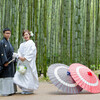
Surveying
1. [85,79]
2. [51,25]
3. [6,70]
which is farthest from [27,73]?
[51,25]

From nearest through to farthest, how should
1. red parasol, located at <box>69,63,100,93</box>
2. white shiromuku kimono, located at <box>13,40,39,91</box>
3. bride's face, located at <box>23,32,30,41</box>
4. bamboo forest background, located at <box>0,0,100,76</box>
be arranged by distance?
red parasol, located at <box>69,63,100,93</box>, white shiromuku kimono, located at <box>13,40,39,91</box>, bride's face, located at <box>23,32,30,41</box>, bamboo forest background, located at <box>0,0,100,76</box>

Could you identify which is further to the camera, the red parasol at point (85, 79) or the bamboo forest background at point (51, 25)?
the bamboo forest background at point (51, 25)

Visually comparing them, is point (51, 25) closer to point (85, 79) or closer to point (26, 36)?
point (26, 36)

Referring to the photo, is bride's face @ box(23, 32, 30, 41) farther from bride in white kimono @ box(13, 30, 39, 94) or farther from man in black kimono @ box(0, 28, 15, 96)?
man in black kimono @ box(0, 28, 15, 96)

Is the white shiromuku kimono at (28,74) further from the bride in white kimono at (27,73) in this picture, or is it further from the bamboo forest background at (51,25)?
the bamboo forest background at (51,25)

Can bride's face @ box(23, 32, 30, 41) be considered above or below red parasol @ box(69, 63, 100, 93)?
above

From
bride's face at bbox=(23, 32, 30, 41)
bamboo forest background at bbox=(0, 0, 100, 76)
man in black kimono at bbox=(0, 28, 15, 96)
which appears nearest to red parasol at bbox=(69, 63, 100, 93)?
bride's face at bbox=(23, 32, 30, 41)

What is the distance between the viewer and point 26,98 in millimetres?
3697

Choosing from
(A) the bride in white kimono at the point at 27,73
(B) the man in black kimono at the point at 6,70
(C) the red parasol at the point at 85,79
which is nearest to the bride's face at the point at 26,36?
(A) the bride in white kimono at the point at 27,73

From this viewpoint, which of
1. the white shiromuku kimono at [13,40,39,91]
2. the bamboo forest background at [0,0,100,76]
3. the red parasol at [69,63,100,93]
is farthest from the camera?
the bamboo forest background at [0,0,100,76]

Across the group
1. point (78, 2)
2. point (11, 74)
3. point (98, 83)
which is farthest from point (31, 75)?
point (78, 2)

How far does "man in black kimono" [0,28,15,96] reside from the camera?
4.18 metres

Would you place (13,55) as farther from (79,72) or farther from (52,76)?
(79,72)

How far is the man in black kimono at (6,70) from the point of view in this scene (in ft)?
13.7
